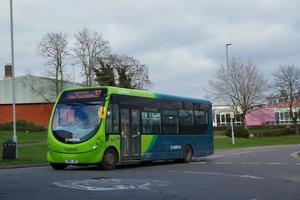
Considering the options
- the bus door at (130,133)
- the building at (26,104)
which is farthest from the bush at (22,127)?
the bus door at (130,133)

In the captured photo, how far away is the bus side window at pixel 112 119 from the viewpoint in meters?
21.0

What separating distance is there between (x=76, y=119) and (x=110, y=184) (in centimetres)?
676

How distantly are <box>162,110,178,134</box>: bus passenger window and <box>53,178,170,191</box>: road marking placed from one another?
961 cm

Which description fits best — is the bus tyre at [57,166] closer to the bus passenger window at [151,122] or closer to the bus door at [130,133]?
the bus door at [130,133]

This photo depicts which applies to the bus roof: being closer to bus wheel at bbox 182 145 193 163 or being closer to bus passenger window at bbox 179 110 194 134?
bus passenger window at bbox 179 110 194 134

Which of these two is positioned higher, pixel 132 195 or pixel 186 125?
pixel 186 125

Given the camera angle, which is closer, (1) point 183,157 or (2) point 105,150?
(2) point 105,150

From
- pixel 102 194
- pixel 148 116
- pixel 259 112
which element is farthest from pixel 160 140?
pixel 259 112

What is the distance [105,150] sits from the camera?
67.9 ft

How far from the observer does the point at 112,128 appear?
21.2m

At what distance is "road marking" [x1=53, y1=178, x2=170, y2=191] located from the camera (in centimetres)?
1367

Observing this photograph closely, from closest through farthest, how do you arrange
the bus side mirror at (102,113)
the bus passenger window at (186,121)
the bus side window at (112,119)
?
the bus side mirror at (102,113), the bus side window at (112,119), the bus passenger window at (186,121)

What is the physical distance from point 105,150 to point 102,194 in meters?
8.35

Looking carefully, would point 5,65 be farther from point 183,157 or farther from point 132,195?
point 132,195
